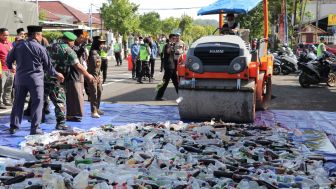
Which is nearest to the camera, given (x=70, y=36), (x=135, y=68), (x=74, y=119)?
(x=70, y=36)

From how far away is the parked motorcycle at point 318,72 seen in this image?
1590 centimetres

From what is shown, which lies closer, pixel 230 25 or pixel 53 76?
pixel 53 76

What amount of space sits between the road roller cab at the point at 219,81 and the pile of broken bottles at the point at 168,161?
2.40 ft

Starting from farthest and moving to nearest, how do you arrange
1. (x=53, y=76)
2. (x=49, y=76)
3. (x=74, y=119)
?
(x=74, y=119) → (x=49, y=76) → (x=53, y=76)

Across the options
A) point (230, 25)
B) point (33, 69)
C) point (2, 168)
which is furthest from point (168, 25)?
point (2, 168)

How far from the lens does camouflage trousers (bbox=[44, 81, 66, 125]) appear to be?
324 inches

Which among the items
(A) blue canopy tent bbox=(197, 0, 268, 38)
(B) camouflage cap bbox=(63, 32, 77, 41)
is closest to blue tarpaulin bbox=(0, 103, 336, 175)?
(B) camouflage cap bbox=(63, 32, 77, 41)

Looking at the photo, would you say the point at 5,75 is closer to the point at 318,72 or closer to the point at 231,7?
the point at 231,7

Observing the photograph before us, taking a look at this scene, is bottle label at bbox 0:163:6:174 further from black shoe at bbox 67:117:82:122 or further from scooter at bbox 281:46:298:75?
scooter at bbox 281:46:298:75

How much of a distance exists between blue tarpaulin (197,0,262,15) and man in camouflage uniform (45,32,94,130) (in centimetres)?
303

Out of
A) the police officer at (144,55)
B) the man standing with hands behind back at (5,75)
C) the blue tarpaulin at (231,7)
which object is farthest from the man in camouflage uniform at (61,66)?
the police officer at (144,55)

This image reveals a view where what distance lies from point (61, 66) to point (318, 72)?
33.5 feet

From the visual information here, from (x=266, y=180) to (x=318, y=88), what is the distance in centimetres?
1165

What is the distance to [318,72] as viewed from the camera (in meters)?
15.9
